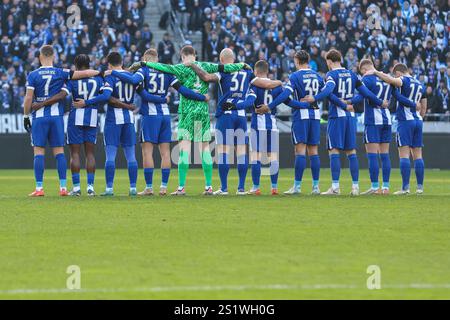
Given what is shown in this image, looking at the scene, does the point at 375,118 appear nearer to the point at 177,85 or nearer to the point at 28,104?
the point at 177,85

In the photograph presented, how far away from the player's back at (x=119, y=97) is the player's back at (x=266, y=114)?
2.02 m

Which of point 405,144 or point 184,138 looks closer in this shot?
point 184,138

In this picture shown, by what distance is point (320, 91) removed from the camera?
18641 mm

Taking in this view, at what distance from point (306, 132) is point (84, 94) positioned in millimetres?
3674

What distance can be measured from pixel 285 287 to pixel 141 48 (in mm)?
A: 25577

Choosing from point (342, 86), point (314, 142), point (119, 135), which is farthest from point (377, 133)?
point (119, 135)

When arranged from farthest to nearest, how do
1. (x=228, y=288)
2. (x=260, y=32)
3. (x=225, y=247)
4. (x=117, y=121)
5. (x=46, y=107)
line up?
(x=260, y=32)
(x=117, y=121)
(x=46, y=107)
(x=225, y=247)
(x=228, y=288)

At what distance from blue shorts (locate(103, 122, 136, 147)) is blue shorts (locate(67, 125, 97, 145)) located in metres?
0.23

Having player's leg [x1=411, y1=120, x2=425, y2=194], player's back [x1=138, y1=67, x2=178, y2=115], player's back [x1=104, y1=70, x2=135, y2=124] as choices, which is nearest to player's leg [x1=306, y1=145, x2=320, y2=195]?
player's leg [x1=411, y1=120, x2=425, y2=194]

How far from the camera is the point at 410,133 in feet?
63.6

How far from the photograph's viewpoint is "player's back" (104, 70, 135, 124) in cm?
1800

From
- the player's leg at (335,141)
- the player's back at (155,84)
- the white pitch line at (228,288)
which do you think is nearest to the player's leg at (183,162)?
the player's back at (155,84)

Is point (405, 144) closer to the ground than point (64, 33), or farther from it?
closer to the ground
